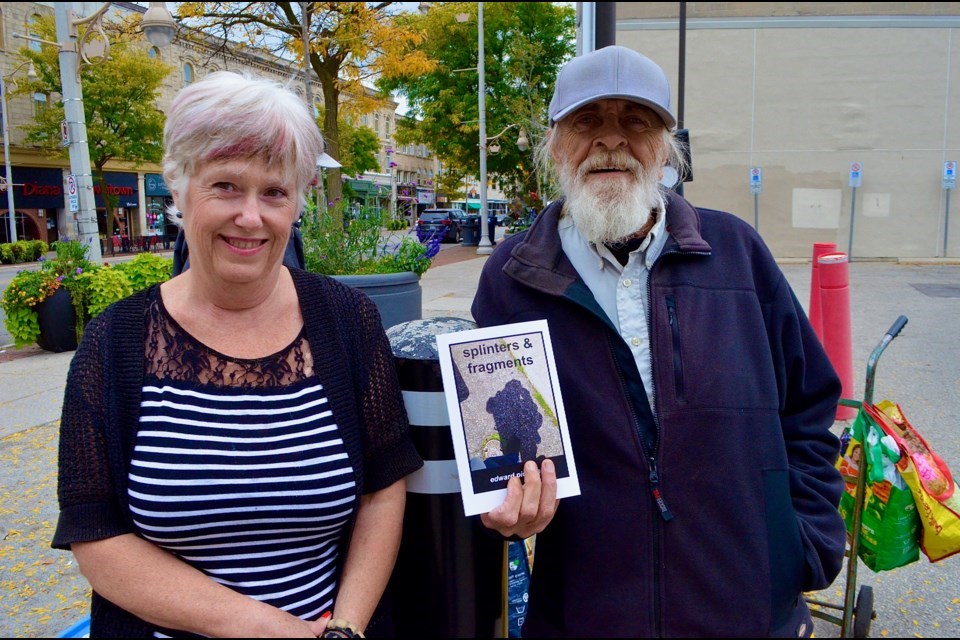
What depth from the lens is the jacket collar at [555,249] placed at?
177cm

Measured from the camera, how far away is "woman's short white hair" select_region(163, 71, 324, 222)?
1.59 m

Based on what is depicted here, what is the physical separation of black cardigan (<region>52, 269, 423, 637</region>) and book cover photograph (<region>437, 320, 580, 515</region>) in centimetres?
27

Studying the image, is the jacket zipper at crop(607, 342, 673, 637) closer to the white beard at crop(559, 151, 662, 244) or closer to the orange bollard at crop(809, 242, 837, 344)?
the white beard at crop(559, 151, 662, 244)

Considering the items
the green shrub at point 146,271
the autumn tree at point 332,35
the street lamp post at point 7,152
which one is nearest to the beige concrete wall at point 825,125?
the autumn tree at point 332,35

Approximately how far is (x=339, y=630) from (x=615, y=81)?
4.74 feet

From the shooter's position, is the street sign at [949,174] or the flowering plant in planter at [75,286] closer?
the flowering plant in planter at [75,286]

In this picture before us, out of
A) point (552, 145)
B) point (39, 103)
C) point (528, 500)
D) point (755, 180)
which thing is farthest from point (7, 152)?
point (528, 500)

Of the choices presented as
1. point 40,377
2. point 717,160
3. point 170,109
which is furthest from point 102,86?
point 170,109

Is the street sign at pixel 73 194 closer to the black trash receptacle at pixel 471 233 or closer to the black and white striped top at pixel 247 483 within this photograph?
the black and white striped top at pixel 247 483

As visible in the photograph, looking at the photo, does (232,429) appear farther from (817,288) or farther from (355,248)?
(817,288)

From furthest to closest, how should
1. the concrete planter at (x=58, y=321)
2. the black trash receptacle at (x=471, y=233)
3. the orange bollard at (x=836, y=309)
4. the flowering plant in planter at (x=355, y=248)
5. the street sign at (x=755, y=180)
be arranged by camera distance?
1. the black trash receptacle at (x=471, y=233)
2. the street sign at (x=755, y=180)
3. the concrete planter at (x=58, y=321)
4. the flowering plant in planter at (x=355, y=248)
5. the orange bollard at (x=836, y=309)

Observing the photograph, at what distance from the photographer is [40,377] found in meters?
8.01

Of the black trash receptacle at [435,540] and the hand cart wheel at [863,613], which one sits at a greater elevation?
the black trash receptacle at [435,540]

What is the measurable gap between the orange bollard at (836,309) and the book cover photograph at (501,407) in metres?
4.94
